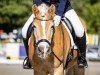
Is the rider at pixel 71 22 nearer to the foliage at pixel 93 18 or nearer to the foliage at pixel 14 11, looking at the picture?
the foliage at pixel 14 11

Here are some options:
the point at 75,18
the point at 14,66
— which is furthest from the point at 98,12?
the point at 75,18

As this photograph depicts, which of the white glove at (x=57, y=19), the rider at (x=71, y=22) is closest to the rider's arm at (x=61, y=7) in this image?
the rider at (x=71, y=22)

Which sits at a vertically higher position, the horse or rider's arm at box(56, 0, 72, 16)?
rider's arm at box(56, 0, 72, 16)

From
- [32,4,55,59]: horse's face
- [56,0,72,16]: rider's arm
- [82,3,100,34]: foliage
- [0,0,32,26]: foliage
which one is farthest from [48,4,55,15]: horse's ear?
[82,3,100,34]: foliage

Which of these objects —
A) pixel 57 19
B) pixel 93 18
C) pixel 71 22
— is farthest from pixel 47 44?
pixel 93 18

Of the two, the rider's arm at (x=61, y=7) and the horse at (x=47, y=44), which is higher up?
the rider's arm at (x=61, y=7)

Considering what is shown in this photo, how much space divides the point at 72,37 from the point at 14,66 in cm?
1183

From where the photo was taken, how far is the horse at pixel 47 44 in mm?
7113

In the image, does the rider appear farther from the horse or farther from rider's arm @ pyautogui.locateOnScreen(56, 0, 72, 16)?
the horse

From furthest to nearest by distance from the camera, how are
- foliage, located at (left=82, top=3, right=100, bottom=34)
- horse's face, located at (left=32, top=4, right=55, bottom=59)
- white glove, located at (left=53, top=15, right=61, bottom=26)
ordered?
foliage, located at (left=82, top=3, right=100, bottom=34) < white glove, located at (left=53, top=15, right=61, bottom=26) < horse's face, located at (left=32, top=4, right=55, bottom=59)

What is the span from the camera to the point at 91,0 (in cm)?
6562

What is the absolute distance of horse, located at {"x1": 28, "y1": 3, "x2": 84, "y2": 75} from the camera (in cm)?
711

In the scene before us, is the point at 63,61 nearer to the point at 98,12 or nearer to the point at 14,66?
the point at 14,66

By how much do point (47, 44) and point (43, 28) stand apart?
0.26 metres
